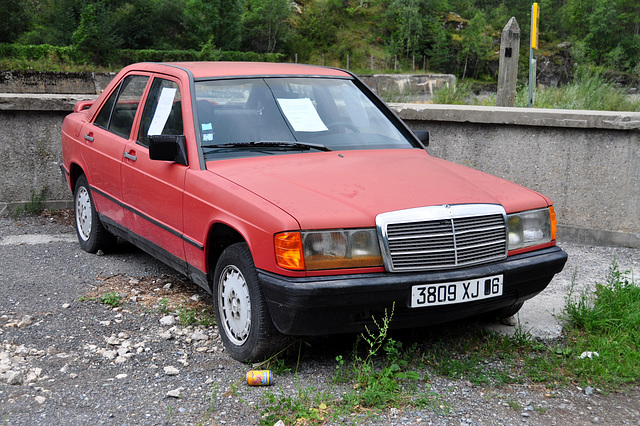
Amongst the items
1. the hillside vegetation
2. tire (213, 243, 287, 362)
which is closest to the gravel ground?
tire (213, 243, 287, 362)

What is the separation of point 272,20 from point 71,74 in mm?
32439

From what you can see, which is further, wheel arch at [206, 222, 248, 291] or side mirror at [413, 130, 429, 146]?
side mirror at [413, 130, 429, 146]

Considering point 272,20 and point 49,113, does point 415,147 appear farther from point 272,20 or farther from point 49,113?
point 272,20

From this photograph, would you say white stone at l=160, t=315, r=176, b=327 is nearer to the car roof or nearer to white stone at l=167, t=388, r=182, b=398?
white stone at l=167, t=388, r=182, b=398

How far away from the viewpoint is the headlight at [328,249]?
11.0 feet

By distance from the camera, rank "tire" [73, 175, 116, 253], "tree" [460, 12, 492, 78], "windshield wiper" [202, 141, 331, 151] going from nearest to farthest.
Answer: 1. "windshield wiper" [202, 141, 331, 151]
2. "tire" [73, 175, 116, 253]
3. "tree" [460, 12, 492, 78]

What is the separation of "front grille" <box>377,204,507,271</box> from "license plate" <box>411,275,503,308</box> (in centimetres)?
10

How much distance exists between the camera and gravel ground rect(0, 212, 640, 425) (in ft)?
10.9

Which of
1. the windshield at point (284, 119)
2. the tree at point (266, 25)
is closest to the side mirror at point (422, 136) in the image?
the windshield at point (284, 119)

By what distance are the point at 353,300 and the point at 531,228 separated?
1.29 metres

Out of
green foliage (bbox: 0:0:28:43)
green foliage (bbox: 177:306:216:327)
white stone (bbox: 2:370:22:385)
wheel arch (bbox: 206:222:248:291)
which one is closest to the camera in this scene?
white stone (bbox: 2:370:22:385)

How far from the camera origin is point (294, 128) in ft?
15.1

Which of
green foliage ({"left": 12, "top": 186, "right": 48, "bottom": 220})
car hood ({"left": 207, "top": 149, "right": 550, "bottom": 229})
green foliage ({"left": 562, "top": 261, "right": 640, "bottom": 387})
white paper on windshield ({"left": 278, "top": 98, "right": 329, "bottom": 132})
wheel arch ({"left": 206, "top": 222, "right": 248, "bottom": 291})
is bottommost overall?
green foliage ({"left": 562, "top": 261, "right": 640, "bottom": 387})

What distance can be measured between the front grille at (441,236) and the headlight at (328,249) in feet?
0.26
